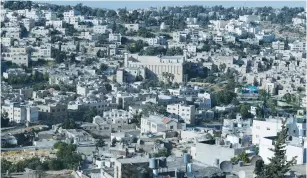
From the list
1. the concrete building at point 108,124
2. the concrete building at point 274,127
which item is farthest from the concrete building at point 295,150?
the concrete building at point 108,124

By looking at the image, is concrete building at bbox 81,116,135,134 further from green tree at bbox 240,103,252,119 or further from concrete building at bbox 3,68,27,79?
concrete building at bbox 3,68,27,79

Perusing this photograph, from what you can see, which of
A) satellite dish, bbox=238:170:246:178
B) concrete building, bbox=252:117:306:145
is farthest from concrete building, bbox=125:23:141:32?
satellite dish, bbox=238:170:246:178

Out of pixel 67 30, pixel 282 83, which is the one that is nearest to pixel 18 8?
pixel 67 30

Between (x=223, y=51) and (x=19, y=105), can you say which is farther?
(x=223, y=51)

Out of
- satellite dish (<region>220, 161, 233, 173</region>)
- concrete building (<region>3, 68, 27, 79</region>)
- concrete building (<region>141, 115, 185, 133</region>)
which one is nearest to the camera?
satellite dish (<region>220, 161, 233, 173</region>)

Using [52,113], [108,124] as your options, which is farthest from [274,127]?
[52,113]

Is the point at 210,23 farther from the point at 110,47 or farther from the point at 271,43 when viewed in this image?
the point at 110,47
